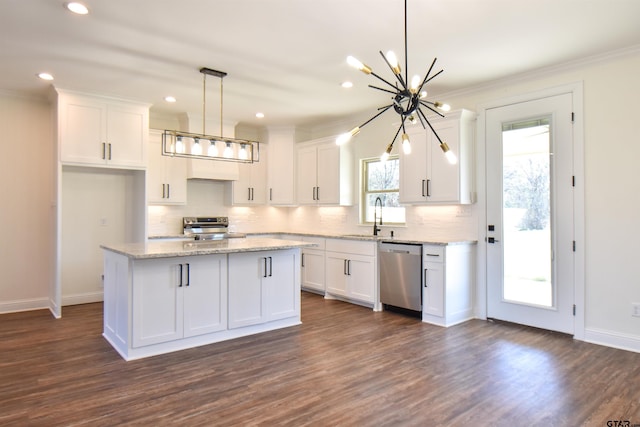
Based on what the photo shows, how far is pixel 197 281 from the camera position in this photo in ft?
12.3

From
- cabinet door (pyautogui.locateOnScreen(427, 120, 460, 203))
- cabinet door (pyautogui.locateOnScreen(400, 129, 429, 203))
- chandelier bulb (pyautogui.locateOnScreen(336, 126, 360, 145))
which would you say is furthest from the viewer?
cabinet door (pyautogui.locateOnScreen(400, 129, 429, 203))

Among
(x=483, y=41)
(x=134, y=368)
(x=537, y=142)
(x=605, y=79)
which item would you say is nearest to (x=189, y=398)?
(x=134, y=368)

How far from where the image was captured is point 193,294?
3.72 meters

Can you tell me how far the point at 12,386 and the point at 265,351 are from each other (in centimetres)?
187

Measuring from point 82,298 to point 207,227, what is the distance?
1.98m

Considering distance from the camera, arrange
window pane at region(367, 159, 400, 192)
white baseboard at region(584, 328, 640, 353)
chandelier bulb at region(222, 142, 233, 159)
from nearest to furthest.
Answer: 1. white baseboard at region(584, 328, 640, 353)
2. chandelier bulb at region(222, 142, 233, 159)
3. window pane at region(367, 159, 400, 192)

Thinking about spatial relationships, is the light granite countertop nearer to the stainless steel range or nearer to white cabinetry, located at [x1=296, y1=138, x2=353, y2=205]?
the stainless steel range

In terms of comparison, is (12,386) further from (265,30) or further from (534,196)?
(534,196)

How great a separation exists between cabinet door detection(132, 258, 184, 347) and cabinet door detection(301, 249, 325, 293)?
2.68 meters

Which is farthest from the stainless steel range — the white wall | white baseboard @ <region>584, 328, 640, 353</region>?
white baseboard @ <region>584, 328, 640, 353</region>

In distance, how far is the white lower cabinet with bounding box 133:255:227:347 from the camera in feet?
11.3

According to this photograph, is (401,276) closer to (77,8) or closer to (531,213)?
(531,213)

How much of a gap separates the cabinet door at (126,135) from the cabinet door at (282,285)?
2.54 metres

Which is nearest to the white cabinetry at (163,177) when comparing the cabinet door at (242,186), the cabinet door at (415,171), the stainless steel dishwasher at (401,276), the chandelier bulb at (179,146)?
the cabinet door at (242,186)
